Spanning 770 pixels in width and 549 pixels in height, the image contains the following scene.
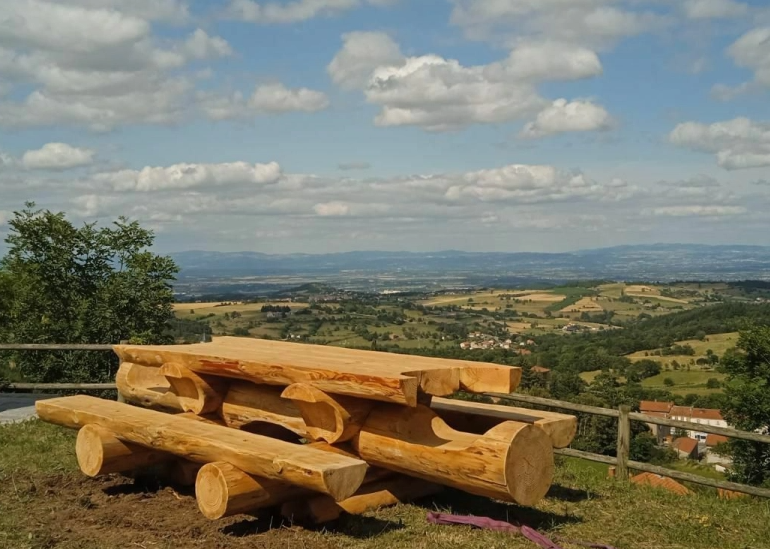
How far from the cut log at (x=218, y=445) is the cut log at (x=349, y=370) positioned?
1.65 feet

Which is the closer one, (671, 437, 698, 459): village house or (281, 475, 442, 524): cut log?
(281, 475, 442, 524): cut log

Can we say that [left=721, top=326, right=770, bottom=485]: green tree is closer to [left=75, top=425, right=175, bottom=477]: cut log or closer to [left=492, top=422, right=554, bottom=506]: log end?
[left=492, top=422, right=554, bottom=506]: log end

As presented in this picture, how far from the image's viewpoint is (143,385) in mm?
7449

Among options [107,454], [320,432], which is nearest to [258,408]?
[320,432]

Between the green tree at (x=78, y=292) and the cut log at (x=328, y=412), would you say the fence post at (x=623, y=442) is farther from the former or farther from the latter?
the green tree at (x=78, y=292)

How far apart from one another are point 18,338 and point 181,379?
33.2 feet

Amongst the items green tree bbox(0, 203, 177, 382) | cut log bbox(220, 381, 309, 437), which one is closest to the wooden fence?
cut log bbox(220, 381, 309, 437)

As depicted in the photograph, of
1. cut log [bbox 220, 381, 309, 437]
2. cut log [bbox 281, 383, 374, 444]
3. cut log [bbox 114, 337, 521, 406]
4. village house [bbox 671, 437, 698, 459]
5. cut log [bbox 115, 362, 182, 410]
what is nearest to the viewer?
cut log [bbox 114, 337, 521, 406]

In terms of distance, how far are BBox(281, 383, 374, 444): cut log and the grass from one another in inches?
24.8

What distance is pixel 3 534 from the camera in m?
4.71

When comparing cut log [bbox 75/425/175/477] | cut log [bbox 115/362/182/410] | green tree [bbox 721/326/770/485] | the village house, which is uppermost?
cut log [bbox 115/362/182/410]

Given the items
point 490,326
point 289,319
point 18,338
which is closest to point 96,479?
point 18,338

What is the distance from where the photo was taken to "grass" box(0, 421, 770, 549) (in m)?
4.62

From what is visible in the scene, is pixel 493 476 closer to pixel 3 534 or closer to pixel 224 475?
pixel 224 475
